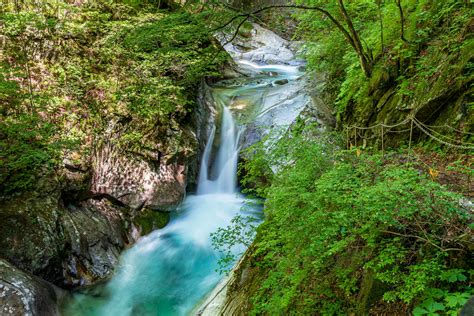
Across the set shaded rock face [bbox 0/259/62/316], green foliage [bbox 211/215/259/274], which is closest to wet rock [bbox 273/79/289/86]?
green foliage [bbox 211/215/259/274]

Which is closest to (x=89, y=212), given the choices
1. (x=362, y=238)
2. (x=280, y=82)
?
(x=362, y=238)

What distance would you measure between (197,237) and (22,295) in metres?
3.94

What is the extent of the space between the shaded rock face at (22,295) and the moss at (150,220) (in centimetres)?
271

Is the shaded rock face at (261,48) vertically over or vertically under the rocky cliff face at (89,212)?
over

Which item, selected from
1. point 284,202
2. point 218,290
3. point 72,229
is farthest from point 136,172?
point 284,202

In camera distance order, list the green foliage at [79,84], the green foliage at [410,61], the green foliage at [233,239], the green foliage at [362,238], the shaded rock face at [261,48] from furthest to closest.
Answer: the shaded rock face at [261,48]
the green foliage at [79,84]
the green foliage at [233,239]
the green foliage at [410,61]
the green foliage at [362,238]

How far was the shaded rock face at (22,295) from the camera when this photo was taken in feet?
14.0

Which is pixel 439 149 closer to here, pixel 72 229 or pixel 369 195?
pixel 369 195

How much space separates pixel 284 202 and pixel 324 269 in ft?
2.52

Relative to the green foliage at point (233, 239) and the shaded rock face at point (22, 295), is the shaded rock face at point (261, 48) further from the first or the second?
the shaded rock face at point (22, 295)

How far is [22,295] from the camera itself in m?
4.40

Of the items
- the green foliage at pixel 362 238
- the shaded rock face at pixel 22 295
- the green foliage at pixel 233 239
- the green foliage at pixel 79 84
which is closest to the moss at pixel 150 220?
the green foliage at pixel 79 84

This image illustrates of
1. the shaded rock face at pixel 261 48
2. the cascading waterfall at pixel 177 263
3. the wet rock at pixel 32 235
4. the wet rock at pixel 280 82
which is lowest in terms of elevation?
the cascading waterfall at pixel 177 263

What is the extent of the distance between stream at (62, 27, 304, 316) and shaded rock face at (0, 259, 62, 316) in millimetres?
589
